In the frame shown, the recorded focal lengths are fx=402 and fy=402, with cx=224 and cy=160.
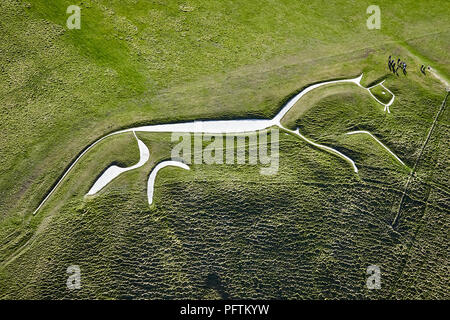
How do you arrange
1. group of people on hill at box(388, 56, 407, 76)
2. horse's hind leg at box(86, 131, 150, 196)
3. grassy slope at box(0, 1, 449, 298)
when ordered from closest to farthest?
grassy slope at box(0, 1, 449, 298) < horse's hind leg at box(86, 131, 150, 196) < group of people on hill at box(388, 56, 407, 76)

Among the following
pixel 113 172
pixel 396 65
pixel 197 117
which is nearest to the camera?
pixel 113 172

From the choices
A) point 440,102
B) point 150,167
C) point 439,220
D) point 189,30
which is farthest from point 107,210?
point 440,102

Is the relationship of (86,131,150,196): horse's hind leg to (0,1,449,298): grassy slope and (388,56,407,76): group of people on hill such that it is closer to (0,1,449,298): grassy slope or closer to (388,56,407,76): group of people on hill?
(0,1,449,298): grassy slope

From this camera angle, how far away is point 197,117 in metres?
32.2

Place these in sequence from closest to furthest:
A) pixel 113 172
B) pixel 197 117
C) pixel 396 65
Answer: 1. pixel 113 172
2. pixel 197 117
3. pixel 396 65

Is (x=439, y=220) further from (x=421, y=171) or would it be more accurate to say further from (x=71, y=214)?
(x=71, y=214)

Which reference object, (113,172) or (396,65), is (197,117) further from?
(396,65)

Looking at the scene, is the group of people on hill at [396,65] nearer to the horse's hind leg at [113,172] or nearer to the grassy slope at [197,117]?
the grassy slope at [197,117]

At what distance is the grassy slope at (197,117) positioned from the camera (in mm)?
26109

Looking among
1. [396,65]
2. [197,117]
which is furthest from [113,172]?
[396,65]

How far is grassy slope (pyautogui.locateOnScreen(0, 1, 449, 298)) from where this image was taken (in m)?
26.1

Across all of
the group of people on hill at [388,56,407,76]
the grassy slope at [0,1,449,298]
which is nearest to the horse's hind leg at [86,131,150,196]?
the grassy slope at [0,1,449,298]

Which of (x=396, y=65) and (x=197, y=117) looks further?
(x=396, y=65)
